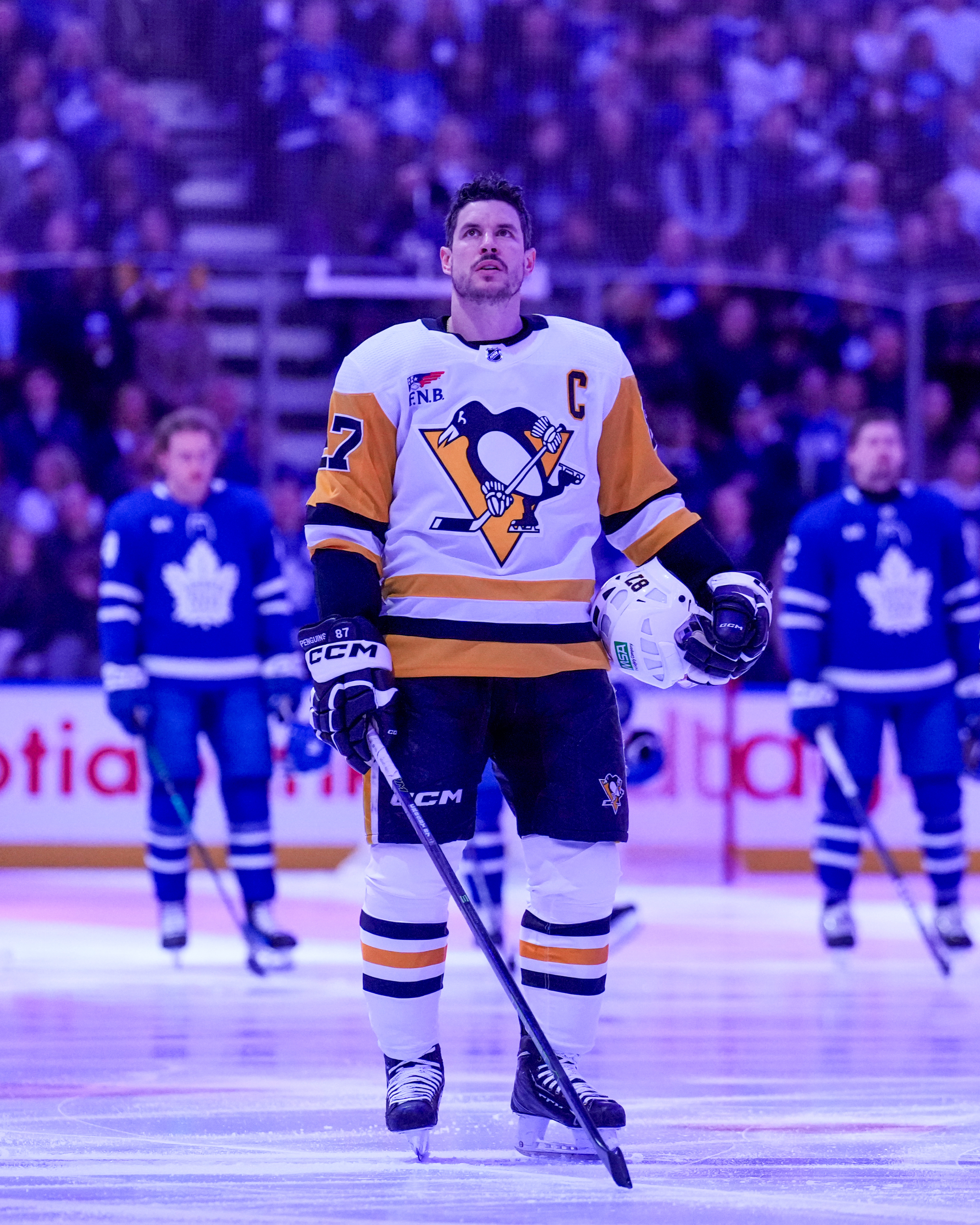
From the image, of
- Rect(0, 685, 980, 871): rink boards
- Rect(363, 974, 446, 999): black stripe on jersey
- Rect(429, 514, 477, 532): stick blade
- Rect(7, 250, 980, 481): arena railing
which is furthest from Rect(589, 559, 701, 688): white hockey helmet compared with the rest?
Rect(7, 250, 980, 481): arena railing

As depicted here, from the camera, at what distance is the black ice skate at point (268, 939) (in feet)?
15.8

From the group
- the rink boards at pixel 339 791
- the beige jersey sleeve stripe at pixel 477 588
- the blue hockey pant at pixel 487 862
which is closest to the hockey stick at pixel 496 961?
the beige jersey sleeve stripe at pixel 477 588

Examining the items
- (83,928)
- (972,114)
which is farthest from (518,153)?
(83,928)

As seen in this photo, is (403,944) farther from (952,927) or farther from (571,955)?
(952,927)

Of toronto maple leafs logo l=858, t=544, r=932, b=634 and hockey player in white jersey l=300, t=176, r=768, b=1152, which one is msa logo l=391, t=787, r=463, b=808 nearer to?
hockey player in white jersey l=300, t=176, r=768, b=1152

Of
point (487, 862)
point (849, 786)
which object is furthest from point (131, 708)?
point (849, 786)

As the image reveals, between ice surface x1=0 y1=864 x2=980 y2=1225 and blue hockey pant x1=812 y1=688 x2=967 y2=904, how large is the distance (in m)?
0.25

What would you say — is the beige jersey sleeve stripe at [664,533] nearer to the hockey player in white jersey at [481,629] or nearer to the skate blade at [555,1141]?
the hockey player in white jersey at [481,629]

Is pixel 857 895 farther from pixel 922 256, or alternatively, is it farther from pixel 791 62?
pixel 791 62

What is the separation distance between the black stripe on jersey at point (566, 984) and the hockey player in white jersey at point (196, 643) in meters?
2.25

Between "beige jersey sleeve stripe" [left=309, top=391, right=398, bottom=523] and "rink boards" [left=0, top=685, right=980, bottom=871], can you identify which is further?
"rink boards" [left=0, top=685, right=980, bottom=871]

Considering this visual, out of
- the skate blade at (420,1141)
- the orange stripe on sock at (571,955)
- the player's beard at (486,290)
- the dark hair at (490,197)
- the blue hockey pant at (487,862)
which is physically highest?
the dark hair at (490,197)

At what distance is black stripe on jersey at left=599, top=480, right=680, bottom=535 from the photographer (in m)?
2.91

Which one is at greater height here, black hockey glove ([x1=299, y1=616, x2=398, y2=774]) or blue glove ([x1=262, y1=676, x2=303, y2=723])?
black hockey glove ([x1=299, y1=616, x2=398, y2=774])
